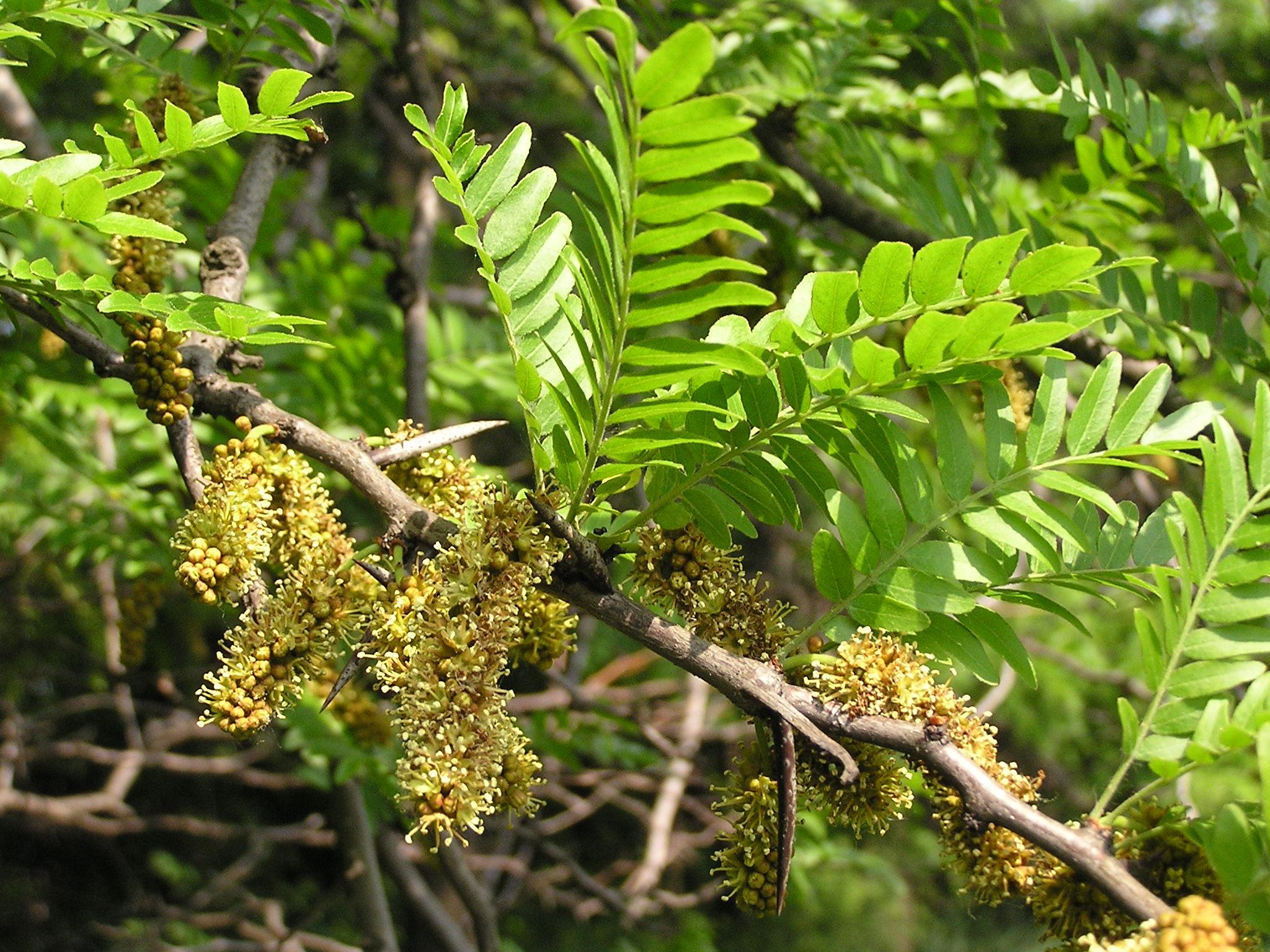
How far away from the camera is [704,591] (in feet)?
4.50

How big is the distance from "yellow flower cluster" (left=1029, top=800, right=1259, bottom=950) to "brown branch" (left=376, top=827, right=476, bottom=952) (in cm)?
227

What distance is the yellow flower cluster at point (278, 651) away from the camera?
4.21ft

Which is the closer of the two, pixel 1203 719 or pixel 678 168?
pixel 678 168

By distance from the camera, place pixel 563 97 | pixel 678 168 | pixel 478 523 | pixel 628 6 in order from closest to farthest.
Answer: pixel 678 168 → pixel 478 523 → pixel 628 6 → pixel 563 97

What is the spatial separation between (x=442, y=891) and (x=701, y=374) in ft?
10.8

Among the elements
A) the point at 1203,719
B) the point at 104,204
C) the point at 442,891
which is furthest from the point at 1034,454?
the point at 442,891

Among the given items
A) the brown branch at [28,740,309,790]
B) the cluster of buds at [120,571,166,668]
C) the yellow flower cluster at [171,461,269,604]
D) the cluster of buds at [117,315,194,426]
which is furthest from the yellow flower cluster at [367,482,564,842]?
the brown branch at [28,740,309,790]

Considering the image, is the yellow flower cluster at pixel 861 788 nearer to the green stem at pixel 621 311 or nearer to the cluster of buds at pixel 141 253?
the green stem at pixel 621 311

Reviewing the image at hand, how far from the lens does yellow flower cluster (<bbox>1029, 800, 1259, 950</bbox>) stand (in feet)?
4.04

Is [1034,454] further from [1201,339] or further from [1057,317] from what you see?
[1201,339]

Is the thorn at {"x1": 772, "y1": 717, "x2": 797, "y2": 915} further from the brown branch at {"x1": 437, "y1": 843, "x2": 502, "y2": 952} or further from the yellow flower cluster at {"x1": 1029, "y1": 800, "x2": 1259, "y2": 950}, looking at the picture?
the brown branch at {"x1": 437, "y1": 843, "x2": 502, "y2": 952}

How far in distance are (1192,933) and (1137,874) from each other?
21cm

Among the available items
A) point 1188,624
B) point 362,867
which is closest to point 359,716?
point 362,867

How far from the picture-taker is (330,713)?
2.75 m
